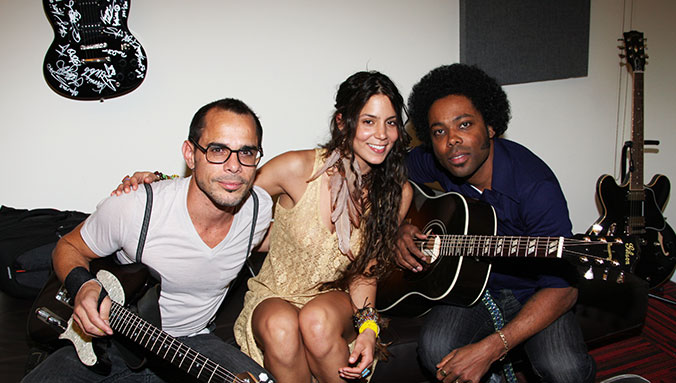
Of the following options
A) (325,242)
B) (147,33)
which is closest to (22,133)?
(147,33)

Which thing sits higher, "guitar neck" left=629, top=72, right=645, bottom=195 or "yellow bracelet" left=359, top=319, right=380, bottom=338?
"guitar neck" left=629, top=72, right=645, bottom=195

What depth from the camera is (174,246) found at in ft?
5.25

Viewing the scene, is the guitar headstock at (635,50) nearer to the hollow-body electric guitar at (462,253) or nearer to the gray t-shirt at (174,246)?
the hollow-body electric guitar at (462,253)

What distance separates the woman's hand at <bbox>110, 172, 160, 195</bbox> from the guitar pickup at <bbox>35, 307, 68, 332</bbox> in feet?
1.58

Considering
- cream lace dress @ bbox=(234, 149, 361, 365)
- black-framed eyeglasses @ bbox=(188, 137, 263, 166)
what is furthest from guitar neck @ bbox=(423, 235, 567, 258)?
black-framed eyeglasses @ bbox=(188, 137, 263, 166)

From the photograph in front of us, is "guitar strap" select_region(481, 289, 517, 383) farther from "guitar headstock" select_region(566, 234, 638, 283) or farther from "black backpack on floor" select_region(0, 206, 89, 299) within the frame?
"black backpack on floor" select_region(0, 206, 89, 299)

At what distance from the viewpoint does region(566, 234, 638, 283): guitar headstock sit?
1.42 meters

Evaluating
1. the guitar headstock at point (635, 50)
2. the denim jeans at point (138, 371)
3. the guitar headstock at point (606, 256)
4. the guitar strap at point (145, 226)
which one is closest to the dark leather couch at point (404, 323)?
the denim jeans at point (138, 371)

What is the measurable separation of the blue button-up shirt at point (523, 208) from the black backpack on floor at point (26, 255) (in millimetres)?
2105

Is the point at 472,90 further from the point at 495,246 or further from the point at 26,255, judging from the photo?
the point at 26,255

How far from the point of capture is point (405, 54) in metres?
2.96

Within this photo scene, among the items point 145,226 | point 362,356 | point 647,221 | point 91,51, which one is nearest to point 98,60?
point 91,51

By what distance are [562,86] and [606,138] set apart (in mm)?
590

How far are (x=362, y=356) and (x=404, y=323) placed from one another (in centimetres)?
51
